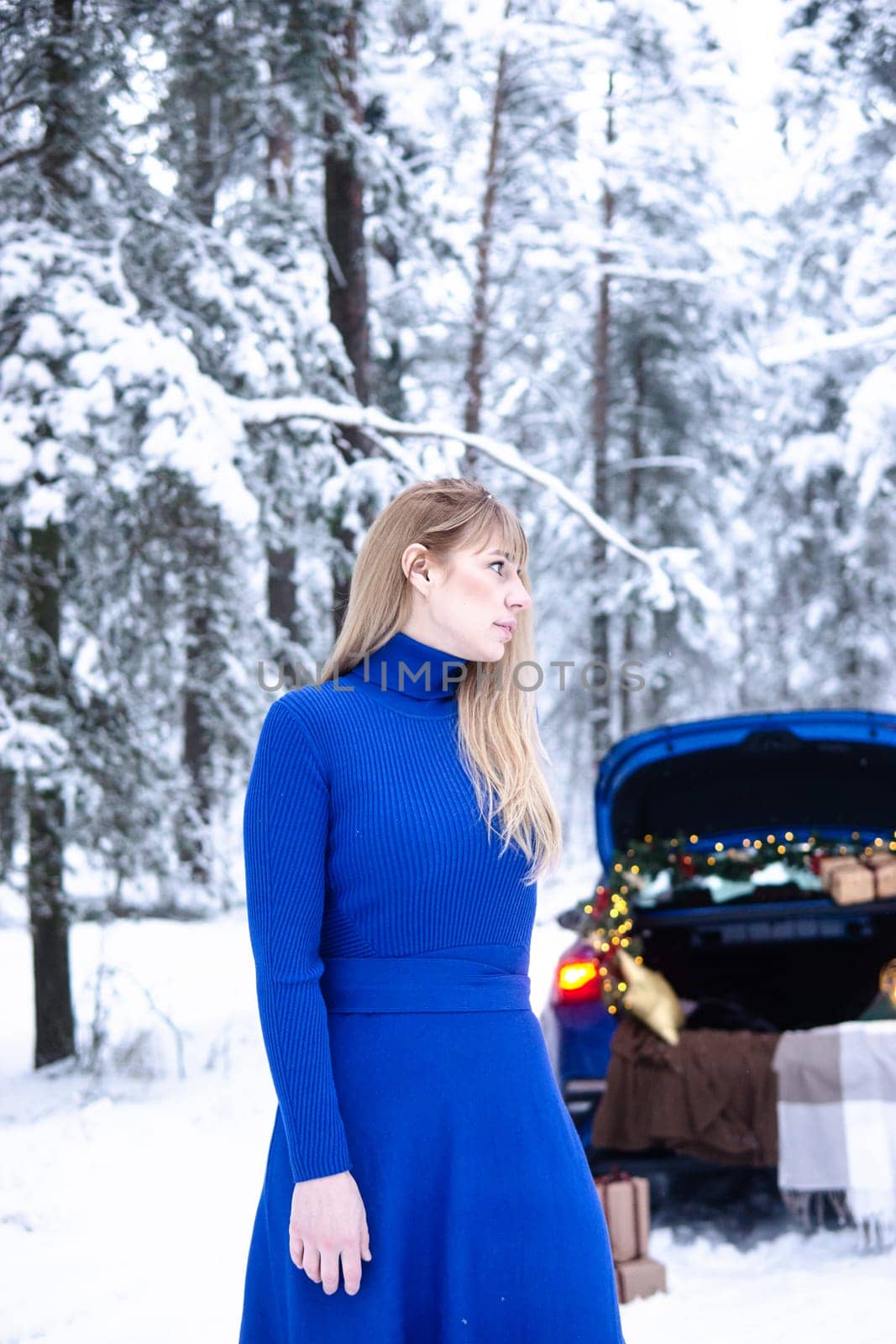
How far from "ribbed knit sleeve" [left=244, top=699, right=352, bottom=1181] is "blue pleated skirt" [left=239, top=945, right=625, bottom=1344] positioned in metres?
0.08

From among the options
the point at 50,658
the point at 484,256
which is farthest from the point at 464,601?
the point at 484,256

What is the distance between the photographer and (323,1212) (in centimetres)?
182

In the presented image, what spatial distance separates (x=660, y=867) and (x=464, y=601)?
3.70 metres

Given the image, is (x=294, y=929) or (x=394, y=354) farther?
(x=394, y=354)

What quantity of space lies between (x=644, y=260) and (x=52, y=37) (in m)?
10.5

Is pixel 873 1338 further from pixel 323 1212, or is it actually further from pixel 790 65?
pixel 790 65

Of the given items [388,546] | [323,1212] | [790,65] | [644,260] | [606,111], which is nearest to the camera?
[323,1212]

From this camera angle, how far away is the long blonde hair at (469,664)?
2.10 meters

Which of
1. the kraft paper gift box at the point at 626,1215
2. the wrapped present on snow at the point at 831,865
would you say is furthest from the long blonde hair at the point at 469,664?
the wrapped present on snow at the point at 831,865

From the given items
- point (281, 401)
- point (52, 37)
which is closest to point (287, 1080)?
point (281, 401)

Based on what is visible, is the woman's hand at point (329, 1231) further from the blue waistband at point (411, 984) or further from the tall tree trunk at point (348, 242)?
the tall tree trunk at point (348, 242)

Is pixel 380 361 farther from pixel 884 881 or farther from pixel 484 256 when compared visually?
pixel 884 881

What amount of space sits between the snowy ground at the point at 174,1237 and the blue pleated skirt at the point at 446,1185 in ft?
0.33

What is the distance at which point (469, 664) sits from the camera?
222 cm
